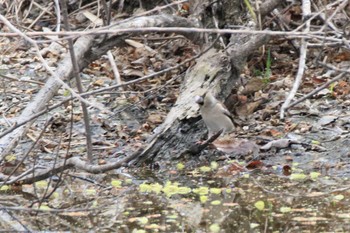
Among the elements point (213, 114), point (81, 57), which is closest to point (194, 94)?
point (213, 114)

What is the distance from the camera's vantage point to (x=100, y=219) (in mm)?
4977

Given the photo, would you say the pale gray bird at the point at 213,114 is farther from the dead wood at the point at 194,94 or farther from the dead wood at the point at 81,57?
the dead wood at the point at 81,57

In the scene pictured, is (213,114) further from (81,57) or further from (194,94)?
(81,57)

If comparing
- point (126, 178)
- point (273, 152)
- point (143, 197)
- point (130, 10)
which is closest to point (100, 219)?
point (143, 197)

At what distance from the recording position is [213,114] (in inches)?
234

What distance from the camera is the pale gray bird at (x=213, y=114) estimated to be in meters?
5.95

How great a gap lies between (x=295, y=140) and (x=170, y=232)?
1894 millimetres

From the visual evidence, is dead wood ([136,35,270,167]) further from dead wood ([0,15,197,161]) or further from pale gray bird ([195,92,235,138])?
dead wood ([0,15,197,161])

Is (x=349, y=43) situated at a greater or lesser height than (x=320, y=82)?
greater

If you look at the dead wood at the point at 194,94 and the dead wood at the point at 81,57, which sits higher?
the dead wood at the point at 81,57

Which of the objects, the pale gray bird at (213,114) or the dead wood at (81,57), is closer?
the dead wood at (81,57)

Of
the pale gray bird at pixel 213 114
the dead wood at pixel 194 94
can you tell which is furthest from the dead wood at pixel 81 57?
the pale gray bird at pixel 213 114

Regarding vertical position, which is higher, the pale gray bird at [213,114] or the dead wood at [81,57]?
the dead wood at [81,57]

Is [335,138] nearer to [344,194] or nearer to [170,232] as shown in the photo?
[344,194]
